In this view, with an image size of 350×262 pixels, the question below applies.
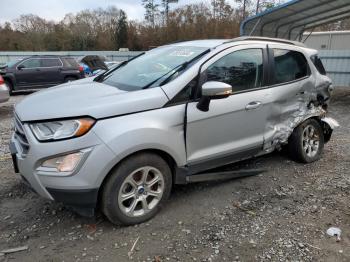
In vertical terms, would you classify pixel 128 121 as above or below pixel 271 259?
above

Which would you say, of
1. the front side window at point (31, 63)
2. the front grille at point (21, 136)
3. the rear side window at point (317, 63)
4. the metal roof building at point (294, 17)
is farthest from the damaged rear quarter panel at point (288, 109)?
the front side window at point (31, 63)

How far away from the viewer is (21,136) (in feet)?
9.89

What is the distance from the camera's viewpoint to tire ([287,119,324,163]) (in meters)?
4.52

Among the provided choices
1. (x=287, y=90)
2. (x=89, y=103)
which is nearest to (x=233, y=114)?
(x=287, y=90)

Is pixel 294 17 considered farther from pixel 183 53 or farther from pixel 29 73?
pixel 29 73

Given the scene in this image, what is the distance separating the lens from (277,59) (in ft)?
13.6

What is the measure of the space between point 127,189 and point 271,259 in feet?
4.58

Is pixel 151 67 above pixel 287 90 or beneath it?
above

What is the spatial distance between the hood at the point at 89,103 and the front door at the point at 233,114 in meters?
0.46

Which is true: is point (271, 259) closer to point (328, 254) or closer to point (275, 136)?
point (328, 254)

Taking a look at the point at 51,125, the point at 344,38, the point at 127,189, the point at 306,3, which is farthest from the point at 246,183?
the point at 344,38

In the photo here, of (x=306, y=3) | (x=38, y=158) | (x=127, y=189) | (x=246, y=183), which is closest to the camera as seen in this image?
(x=38, y=158)

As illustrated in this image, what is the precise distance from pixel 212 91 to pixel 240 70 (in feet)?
2.64

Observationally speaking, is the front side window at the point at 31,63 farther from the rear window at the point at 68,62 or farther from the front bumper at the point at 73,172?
the front bumper at the point at 73,172
